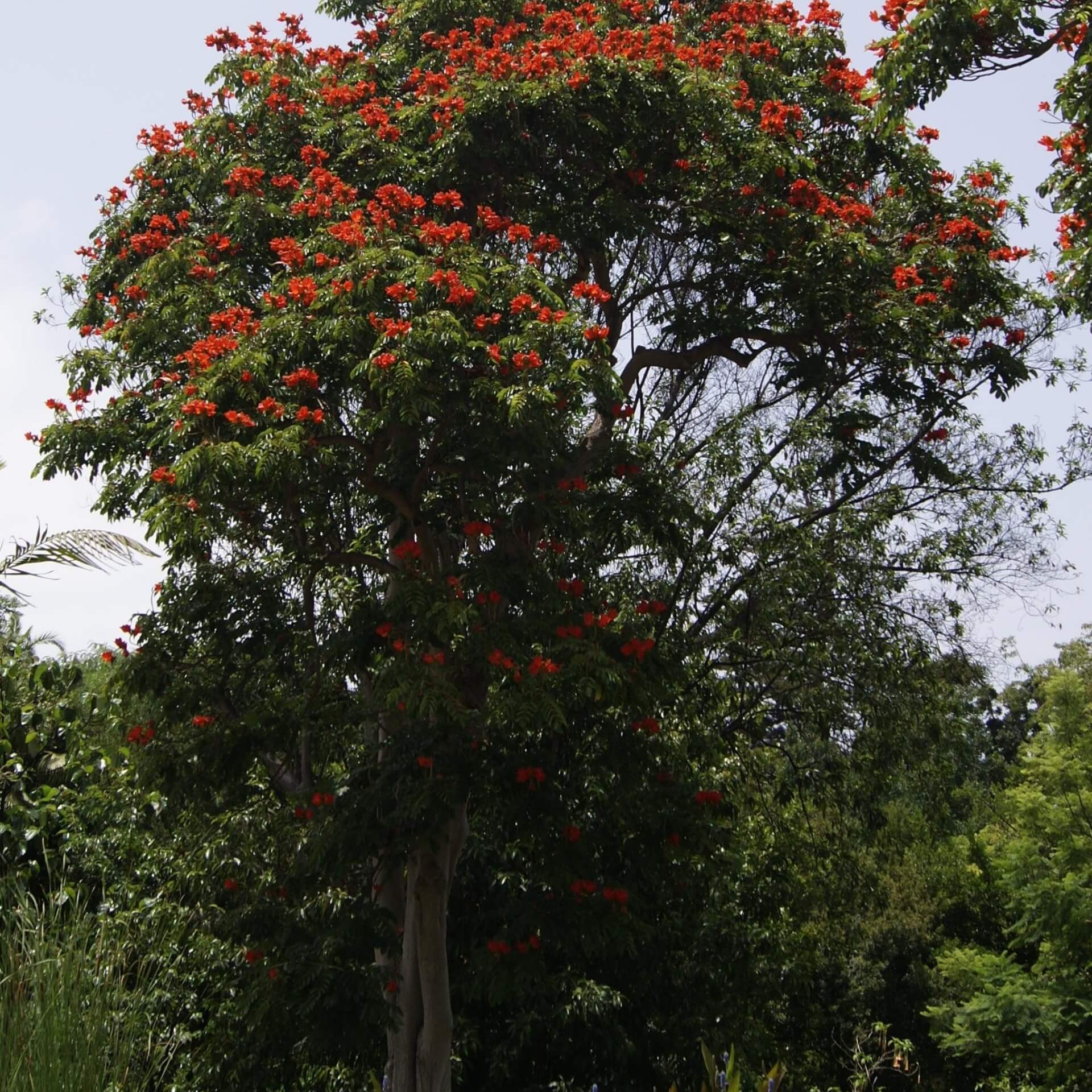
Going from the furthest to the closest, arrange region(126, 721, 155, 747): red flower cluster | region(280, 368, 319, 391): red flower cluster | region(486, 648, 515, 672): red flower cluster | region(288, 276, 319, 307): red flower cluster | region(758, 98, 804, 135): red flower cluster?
region(758, 98, 804, 135): red flower cluster
region(126, 721, 155, 747): red flower cluster
region(288, 276, 319, 307): red flower cluster
region(280, 368, 319, 391): red flower cluster
region(486, 648, 515, 672): red flower cluster

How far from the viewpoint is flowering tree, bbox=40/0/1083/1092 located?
7195 millimetres

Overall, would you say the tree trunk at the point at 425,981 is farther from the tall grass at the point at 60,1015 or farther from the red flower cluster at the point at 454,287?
the tall grass at the point at 60,1015

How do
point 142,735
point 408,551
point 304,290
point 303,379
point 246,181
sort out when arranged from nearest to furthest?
point 303,379, point 304,290, point 408,551, point 142,735, point 246,181

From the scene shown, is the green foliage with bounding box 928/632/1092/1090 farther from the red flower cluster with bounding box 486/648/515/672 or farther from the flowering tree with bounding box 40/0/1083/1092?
the red flower cluster with bounding box 486/648/515/672

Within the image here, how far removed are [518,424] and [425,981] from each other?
4071mm

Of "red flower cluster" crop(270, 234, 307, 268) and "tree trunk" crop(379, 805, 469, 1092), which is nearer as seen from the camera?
"red flower cluster" crop(270, 234, 307, 268)

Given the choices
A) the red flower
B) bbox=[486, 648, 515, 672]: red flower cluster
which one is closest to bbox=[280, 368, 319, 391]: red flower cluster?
the red flower

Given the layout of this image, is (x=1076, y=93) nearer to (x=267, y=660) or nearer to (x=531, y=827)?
(x=531, y=827)

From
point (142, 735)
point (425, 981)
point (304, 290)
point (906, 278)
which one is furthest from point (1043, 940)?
point (304, 290)

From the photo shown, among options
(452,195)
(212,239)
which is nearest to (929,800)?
(452,195)

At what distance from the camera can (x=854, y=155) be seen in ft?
32.7

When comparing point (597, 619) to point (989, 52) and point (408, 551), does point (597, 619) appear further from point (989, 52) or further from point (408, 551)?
point (989, 52)

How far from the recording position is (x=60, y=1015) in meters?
4.32

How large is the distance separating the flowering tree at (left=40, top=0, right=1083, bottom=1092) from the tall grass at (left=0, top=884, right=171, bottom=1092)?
7.07 feet
